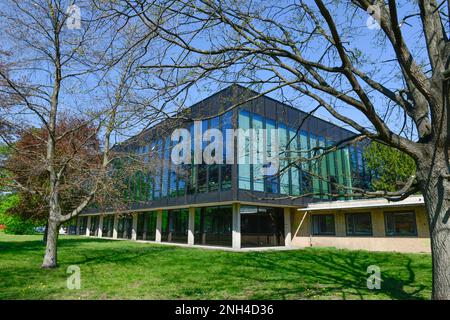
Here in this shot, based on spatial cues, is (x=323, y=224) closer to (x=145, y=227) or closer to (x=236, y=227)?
(x=236, y=227)

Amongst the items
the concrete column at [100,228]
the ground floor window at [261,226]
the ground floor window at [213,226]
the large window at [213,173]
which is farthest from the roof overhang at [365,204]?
the concrete column at [100,228]

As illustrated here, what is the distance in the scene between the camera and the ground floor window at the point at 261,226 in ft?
70.5

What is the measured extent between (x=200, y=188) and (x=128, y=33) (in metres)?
17.8

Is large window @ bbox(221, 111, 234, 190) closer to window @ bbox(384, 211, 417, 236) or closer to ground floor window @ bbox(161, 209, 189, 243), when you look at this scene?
ground floor window @ bbox(161, 209, 189, 243)

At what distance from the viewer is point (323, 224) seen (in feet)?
76.0

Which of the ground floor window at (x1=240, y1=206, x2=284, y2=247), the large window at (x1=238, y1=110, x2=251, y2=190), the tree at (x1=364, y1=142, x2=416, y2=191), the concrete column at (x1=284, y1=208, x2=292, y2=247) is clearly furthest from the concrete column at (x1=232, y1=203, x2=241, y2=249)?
the tree at (x1=364, y1=142, x2=416, y2=191)

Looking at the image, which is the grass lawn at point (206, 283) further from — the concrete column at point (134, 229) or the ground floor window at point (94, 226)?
the ground floor window at point (94, 226)

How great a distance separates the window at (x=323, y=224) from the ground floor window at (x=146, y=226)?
15378 millimetres

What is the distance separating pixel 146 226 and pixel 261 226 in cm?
1399

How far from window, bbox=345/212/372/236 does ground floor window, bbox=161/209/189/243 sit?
12.8 meters

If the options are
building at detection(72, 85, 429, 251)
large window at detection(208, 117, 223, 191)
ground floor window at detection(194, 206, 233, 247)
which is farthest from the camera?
ground floor window at detection(194, 206, 233, 247)

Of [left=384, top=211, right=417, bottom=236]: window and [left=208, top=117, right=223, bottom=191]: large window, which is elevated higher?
[left=208, top=117, right=223, bottom=191]: large window

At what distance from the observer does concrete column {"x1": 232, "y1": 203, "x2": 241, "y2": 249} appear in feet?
67.3
